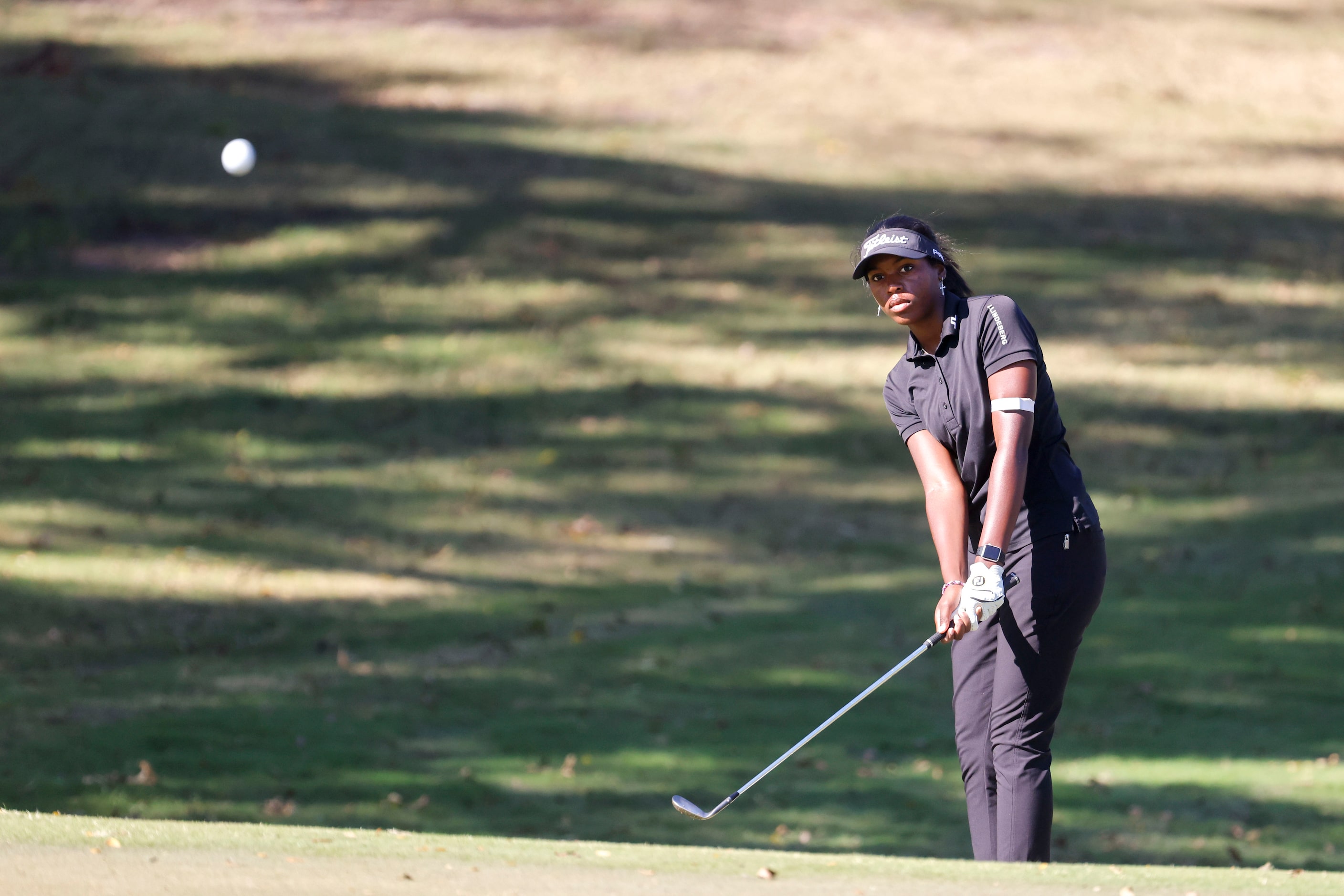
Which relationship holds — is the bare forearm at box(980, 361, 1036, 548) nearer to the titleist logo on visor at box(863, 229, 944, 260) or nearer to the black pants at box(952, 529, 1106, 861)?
the black pants at box(952, 529, 1106, 861)

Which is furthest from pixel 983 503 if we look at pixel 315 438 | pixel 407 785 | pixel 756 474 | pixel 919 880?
pixel 315 438

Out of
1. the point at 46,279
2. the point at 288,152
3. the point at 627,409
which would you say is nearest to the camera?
the point at 627,409

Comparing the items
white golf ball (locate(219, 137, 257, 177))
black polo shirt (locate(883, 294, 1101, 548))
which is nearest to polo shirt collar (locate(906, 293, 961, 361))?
black polo shirt (locate(883, 294, 1101, 548))

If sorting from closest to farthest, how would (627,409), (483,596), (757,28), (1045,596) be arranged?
(1045,596) < (483,596) < (627,409) < (757,28)

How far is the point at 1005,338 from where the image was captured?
4066mm

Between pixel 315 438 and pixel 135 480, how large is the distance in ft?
5.32

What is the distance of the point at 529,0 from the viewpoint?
20.9 m

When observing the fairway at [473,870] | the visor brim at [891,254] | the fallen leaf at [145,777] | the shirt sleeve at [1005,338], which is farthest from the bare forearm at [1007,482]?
the fallen leaf at [145,777]

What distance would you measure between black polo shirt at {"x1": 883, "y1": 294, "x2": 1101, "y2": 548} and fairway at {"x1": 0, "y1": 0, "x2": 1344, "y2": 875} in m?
1.00

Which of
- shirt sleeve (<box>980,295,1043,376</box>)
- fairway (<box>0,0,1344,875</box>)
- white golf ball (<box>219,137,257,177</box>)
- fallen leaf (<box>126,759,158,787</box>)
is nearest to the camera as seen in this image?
shirt sleeve (<box>980,295,1043,376</box>)

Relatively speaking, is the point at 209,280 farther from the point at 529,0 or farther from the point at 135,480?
the point at 529,0

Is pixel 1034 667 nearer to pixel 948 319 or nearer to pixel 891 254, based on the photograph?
pixel 948 319

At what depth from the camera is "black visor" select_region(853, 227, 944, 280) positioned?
4.14 metres

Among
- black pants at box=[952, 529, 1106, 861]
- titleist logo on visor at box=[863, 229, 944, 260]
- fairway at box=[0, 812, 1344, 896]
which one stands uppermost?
titleist logo on visor at box=[863, 229, 944, 260]
